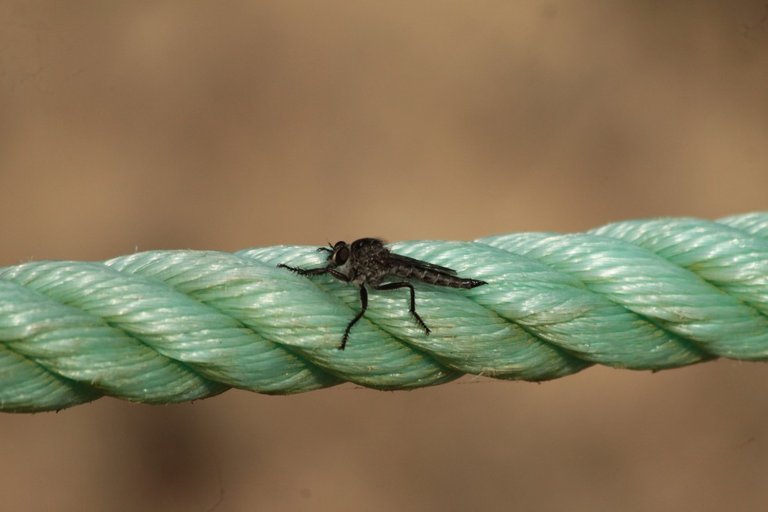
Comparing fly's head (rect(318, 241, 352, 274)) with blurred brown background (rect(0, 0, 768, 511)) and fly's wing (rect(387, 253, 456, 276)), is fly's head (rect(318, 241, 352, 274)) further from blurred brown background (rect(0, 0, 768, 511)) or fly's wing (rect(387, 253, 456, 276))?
blurred brown background (rect(0, 0, 768, 511))

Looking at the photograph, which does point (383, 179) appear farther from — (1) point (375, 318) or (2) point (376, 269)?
(1) point (375, 318)

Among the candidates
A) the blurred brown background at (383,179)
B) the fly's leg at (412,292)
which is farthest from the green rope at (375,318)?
the blurred brown background at (383,179)

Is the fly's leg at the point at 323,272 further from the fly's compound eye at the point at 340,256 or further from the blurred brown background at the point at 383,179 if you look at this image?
the blurred brown background at the point at 383,179

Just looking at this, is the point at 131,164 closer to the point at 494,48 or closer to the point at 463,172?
the point at 463,172

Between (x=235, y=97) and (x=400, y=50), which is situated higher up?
(x=400, y=50)

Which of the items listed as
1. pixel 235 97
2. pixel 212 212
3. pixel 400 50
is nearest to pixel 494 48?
pixel 400 50

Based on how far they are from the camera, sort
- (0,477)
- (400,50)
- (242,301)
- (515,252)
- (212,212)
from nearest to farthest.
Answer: (242,301), (515,252), (0,477), (212,212), (400,50)

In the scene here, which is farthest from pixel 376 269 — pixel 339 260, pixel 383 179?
pixel 383 179
